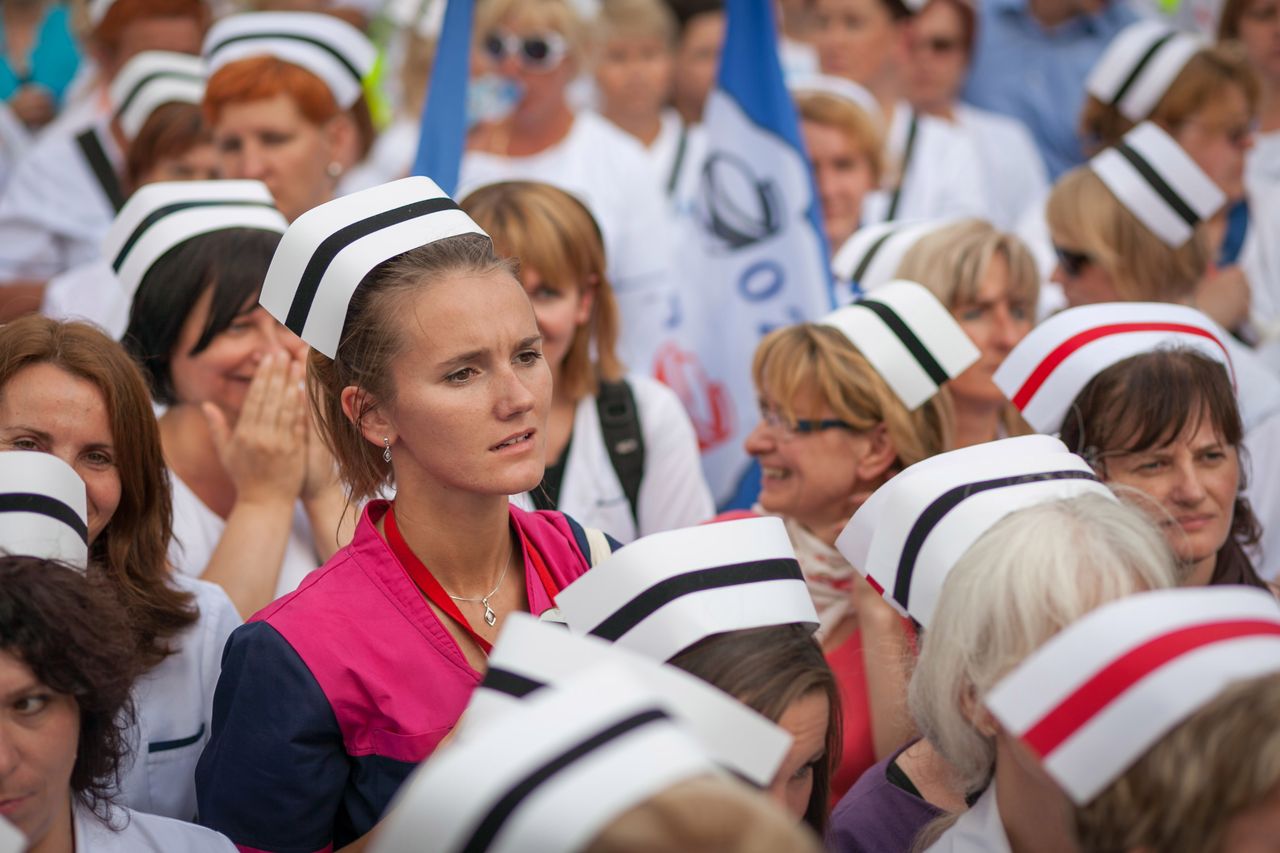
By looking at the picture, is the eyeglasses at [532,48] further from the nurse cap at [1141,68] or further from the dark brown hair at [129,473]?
the dark brown hair at [129,473]

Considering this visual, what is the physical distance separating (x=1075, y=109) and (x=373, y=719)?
6376 millimetres

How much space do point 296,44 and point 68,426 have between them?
2514 mm

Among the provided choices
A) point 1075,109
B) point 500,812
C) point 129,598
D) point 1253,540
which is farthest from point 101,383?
point 1075,109

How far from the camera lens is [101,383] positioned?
322 cm

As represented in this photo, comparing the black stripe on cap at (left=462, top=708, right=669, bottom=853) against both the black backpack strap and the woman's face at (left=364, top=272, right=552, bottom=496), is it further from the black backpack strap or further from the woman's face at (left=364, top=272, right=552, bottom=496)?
the black backpack strap

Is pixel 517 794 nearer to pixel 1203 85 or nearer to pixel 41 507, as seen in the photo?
pixel 41 507

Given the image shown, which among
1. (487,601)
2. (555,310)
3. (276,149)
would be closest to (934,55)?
(276,149)

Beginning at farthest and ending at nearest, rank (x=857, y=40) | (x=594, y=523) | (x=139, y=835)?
(x=857, y=40) → (x=594, y=523) → (x=139, y=835)

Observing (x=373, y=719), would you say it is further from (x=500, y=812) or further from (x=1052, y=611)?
(x=1052, y=611)

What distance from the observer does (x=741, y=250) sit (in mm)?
5375

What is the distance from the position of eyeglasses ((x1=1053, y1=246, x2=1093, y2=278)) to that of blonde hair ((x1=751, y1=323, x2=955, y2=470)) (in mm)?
1157

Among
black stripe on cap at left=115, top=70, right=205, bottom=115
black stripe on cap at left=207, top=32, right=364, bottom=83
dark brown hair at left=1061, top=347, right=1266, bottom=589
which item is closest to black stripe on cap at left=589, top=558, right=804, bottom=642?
dark brown hair at left=1061, top=347, right=1266, bottom=589

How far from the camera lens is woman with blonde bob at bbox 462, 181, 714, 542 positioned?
168 inches

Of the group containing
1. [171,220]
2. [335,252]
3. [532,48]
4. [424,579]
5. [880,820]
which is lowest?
[880,820]
